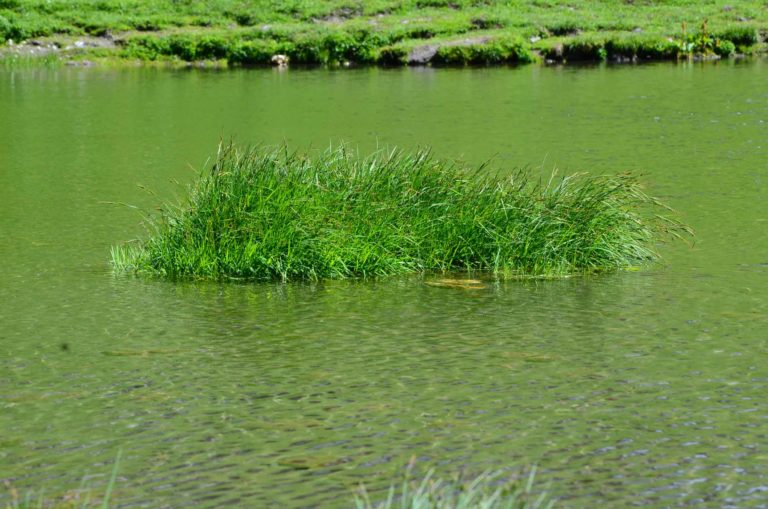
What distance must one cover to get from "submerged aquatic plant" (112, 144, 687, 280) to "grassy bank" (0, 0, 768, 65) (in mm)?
30471

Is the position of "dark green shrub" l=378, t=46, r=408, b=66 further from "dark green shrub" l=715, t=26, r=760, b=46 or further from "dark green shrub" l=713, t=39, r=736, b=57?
"dark green shrub" l=715, t=26, r=760, b=46

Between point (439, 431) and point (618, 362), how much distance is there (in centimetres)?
177

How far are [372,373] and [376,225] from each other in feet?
10.9

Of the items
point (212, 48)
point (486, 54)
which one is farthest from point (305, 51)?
point (486, 54)

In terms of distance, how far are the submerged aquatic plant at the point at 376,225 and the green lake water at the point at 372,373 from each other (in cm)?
35

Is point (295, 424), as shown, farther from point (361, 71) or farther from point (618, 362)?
point (361, 71)

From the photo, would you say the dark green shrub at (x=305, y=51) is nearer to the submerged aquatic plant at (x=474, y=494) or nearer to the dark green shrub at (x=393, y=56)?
the dark green shrub at (x=393, y=56)

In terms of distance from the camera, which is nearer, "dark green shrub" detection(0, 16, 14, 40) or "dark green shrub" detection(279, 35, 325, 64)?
"dark green shrub" detection(279, 35, 325, 64)

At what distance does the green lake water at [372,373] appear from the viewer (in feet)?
18.4

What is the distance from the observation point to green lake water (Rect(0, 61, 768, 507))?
559 cm

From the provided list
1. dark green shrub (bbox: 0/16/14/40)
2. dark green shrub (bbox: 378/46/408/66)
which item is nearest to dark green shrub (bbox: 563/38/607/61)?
dark green shrub (bbox: 378/46/408/66)

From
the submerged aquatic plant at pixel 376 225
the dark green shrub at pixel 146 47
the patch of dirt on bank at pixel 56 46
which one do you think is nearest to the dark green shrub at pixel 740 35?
the dark green shrub at pixel 146 47

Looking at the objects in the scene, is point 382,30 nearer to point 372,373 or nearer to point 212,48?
point 212,48

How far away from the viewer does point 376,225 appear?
10.5 metres
